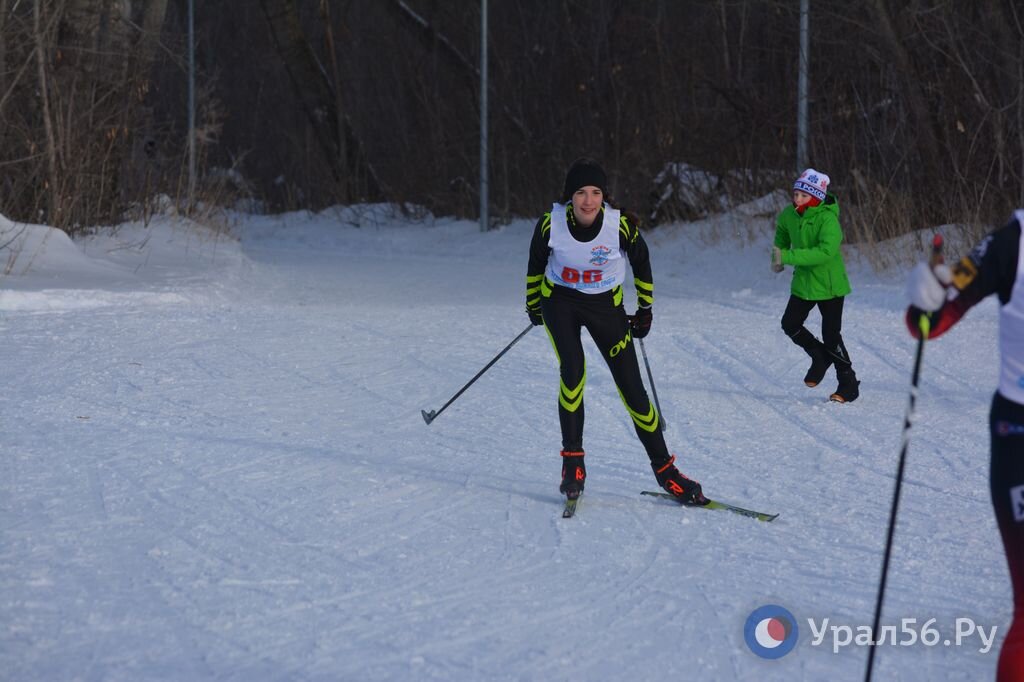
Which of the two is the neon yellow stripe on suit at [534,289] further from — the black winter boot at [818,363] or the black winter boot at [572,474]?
the black winter boot at [818,363]

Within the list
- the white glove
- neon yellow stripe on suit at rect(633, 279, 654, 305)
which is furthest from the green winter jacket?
the white glove

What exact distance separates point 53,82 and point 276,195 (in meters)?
22.4

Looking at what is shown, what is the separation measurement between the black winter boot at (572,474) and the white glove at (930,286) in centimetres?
303

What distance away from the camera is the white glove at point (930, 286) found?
3.58 metres

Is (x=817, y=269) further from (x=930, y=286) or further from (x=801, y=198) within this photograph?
(x=930, y=286)

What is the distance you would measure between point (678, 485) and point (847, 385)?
3105 millimetres

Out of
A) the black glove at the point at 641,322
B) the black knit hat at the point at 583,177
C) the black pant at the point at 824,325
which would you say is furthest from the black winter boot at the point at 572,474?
the black pant at the point at 824,325

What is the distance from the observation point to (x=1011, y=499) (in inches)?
139

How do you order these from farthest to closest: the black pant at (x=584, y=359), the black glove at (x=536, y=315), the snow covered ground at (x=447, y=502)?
the black glove at (x=536, y=315) < the black pant at (x=584, y=359) < the snow covered ground at (x=447, y=502)

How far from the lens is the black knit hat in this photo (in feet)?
20.5

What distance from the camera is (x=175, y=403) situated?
358 inches

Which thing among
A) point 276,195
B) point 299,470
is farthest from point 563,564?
point 276,195

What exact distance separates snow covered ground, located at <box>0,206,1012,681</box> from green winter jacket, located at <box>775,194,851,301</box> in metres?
0.81

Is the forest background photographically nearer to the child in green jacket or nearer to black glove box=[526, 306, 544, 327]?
the child in green jacket
